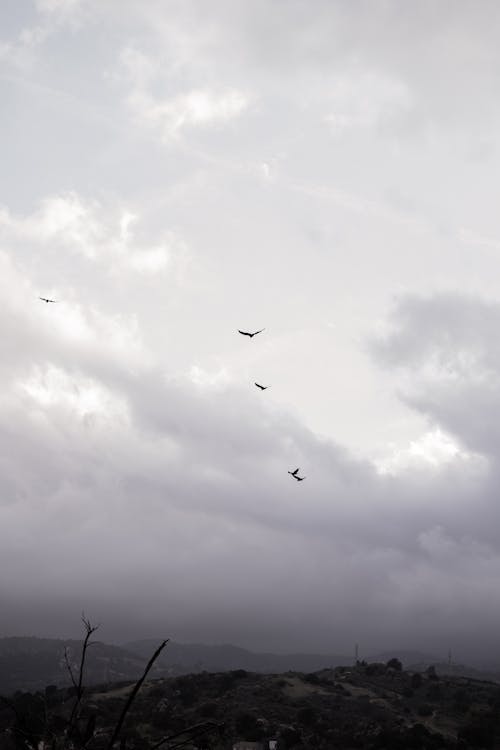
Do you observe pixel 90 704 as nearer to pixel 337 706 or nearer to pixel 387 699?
pixel 337 706

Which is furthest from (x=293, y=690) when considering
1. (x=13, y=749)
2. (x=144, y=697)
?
(x=13, y=749)

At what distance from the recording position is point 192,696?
121 meters

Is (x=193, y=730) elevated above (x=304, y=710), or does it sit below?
above

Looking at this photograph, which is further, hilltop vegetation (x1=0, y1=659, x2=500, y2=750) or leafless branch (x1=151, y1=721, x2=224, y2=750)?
hilltop vegetation (x1=0, y1=659, x2=500, y2=750)

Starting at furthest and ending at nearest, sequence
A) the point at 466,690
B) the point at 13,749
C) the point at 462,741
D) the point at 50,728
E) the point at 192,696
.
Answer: the point at 466,690 → the point at 192,696 → the point at 462,741 → the point at 13,749 → the point at 50,728

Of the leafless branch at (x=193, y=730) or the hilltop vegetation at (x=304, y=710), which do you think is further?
the hilltop vegetation at (x=304, y=710)

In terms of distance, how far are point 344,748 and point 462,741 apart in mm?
16012

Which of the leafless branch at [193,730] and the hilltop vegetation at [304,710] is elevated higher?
the leafless branch at [193,730]

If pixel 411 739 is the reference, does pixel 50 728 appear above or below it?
above

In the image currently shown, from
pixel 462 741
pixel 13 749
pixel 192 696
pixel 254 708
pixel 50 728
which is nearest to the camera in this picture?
pixel 50 728

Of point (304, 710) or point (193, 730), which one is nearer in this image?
point (193, 730)

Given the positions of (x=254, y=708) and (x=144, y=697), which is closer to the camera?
(x=254, y=708)

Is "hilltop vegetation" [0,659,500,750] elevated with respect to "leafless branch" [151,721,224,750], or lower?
lower

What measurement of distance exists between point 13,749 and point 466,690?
85.5 metres
